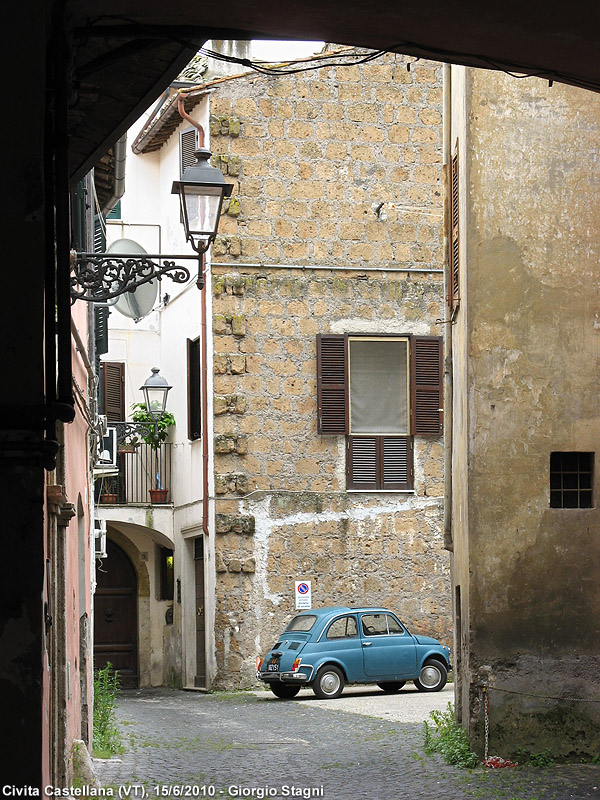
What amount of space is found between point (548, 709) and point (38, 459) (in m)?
8.37

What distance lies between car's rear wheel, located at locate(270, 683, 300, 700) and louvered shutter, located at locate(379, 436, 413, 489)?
4640 millimetres

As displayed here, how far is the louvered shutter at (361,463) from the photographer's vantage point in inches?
939

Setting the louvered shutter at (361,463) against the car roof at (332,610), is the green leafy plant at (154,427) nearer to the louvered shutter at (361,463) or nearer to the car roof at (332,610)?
the louvered shutter at (361,463)

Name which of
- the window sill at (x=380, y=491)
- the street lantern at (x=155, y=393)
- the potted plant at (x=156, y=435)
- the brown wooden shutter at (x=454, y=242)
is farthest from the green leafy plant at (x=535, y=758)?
the potted plant at (x=156, y=435)

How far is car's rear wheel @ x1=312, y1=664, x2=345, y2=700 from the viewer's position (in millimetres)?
20281

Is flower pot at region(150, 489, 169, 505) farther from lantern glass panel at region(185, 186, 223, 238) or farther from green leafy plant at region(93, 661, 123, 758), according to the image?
lantern glass panel at region(185, 186, 223, 238)

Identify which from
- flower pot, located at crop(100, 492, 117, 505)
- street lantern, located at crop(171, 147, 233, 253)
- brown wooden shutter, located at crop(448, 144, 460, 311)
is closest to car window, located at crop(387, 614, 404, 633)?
flower pot, located at crop(100, 492, 117, 505)

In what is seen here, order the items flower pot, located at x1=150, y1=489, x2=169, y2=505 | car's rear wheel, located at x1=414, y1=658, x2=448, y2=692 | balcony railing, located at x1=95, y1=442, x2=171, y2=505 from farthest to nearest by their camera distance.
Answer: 1. flower pot, located at x1=150, y1=489, x2=169, y2=505
2. balcony railing, located at x1=95, y1=442, x2=171, y2=505
3. car's rear wheel, located at x1=414, y1=658, x2=448, y2=692

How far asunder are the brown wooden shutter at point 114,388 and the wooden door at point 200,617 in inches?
154

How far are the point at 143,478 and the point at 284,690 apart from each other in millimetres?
7202

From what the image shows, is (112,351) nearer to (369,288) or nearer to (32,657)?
(369,288)

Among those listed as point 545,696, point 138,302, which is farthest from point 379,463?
point 545,696

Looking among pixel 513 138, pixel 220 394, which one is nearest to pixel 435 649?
pixel 220 394

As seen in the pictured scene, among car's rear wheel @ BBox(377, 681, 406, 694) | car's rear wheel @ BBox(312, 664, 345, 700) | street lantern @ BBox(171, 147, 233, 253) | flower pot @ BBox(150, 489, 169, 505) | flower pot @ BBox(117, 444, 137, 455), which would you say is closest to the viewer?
street lantern @ BBox(171, 147, 233, 253)
